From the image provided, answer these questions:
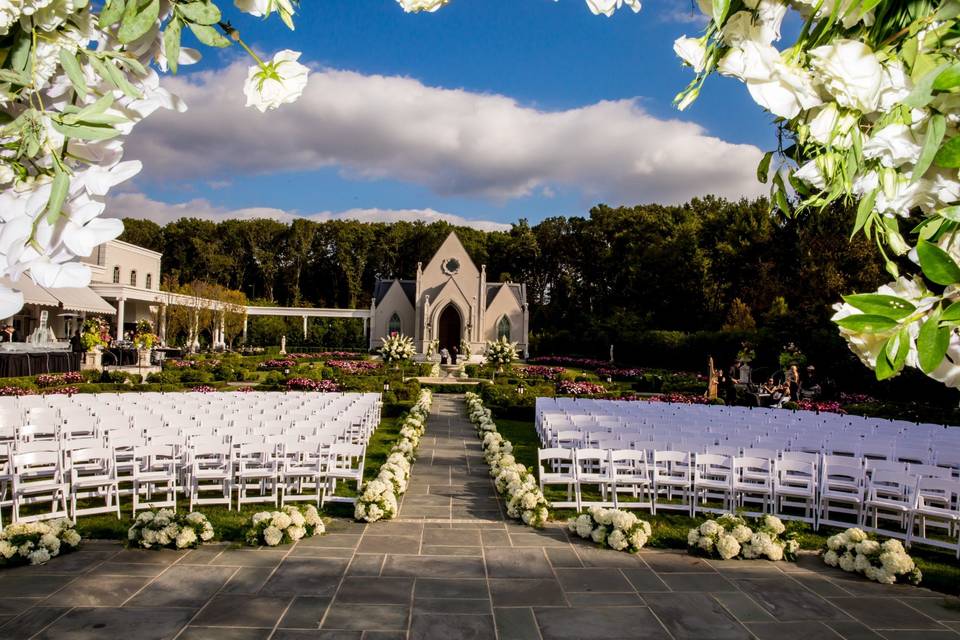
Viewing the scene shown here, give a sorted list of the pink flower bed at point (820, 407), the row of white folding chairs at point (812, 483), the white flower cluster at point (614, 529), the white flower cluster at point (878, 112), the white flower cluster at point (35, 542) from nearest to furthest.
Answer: the white flower cluster at point (878, 112)
the white flower cluster at point (35, 542)
the white flower cluster at point (614, 529)
the row of white folding chairs at point (812, 483)
the pink flower bed at point (820, 407)

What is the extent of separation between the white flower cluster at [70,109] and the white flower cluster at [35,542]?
6981mm

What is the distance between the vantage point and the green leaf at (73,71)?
120cm

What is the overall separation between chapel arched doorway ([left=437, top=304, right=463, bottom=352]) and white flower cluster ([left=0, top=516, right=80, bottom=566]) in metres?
44.3

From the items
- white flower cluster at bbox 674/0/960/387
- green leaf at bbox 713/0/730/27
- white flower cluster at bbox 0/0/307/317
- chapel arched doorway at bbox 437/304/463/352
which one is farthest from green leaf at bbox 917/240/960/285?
chapel arched doorway at bbox 437/304/463/352

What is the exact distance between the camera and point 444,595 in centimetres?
607

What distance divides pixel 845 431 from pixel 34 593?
14329mm

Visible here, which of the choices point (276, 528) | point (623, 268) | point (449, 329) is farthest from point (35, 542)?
point (623, 268)

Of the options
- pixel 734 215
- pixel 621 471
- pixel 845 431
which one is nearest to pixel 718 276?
pixel 734 215

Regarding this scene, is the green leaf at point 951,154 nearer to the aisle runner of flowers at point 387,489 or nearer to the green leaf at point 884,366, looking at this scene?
the green leaf at point 884,366

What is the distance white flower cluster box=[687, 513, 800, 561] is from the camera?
7395mm

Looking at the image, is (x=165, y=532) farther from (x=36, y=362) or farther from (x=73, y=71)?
(x=36, y=362)

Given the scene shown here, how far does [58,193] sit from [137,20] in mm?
434

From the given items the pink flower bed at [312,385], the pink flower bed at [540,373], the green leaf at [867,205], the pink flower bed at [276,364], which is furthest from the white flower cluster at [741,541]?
the pink flower bed at [276,364]

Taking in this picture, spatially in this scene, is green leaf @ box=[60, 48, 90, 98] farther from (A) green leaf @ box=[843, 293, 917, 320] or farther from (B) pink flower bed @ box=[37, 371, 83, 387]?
(B) pink flower bed @ box=[37, 371, 83, 387]
